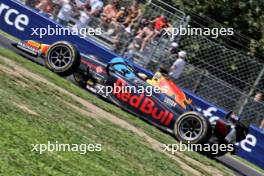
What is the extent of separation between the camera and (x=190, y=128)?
12711mm

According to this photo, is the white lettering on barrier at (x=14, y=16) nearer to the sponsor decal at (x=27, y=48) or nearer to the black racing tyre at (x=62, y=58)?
the sponsor decal at (x=27, y=48)

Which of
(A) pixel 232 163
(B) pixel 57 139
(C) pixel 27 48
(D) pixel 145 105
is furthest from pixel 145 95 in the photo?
(B) pixel 57 139

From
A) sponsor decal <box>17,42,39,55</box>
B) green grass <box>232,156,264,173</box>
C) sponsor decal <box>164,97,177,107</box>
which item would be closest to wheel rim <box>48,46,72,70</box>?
sponsor decal <box>17,42,39,55</box>

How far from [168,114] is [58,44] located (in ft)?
10.1

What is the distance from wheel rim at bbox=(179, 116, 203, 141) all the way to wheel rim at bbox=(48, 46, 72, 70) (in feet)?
10.1

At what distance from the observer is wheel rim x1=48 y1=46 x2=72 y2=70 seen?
13.8 m

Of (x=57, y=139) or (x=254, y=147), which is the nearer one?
(x=57, y=139)

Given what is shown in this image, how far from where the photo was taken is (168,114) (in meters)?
13.0

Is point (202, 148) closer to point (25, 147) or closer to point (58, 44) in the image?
point (58, 44)

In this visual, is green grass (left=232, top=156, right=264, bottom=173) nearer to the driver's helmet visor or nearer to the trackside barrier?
the trackside barrier

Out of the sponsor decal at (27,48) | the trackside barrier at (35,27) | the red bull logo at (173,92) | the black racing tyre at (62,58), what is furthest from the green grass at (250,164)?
the sponsor decal at (27,48)

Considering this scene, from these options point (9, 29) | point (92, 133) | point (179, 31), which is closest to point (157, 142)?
point (92, 133)

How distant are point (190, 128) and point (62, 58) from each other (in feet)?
11.4

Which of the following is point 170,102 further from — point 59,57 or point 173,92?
point 59,57
